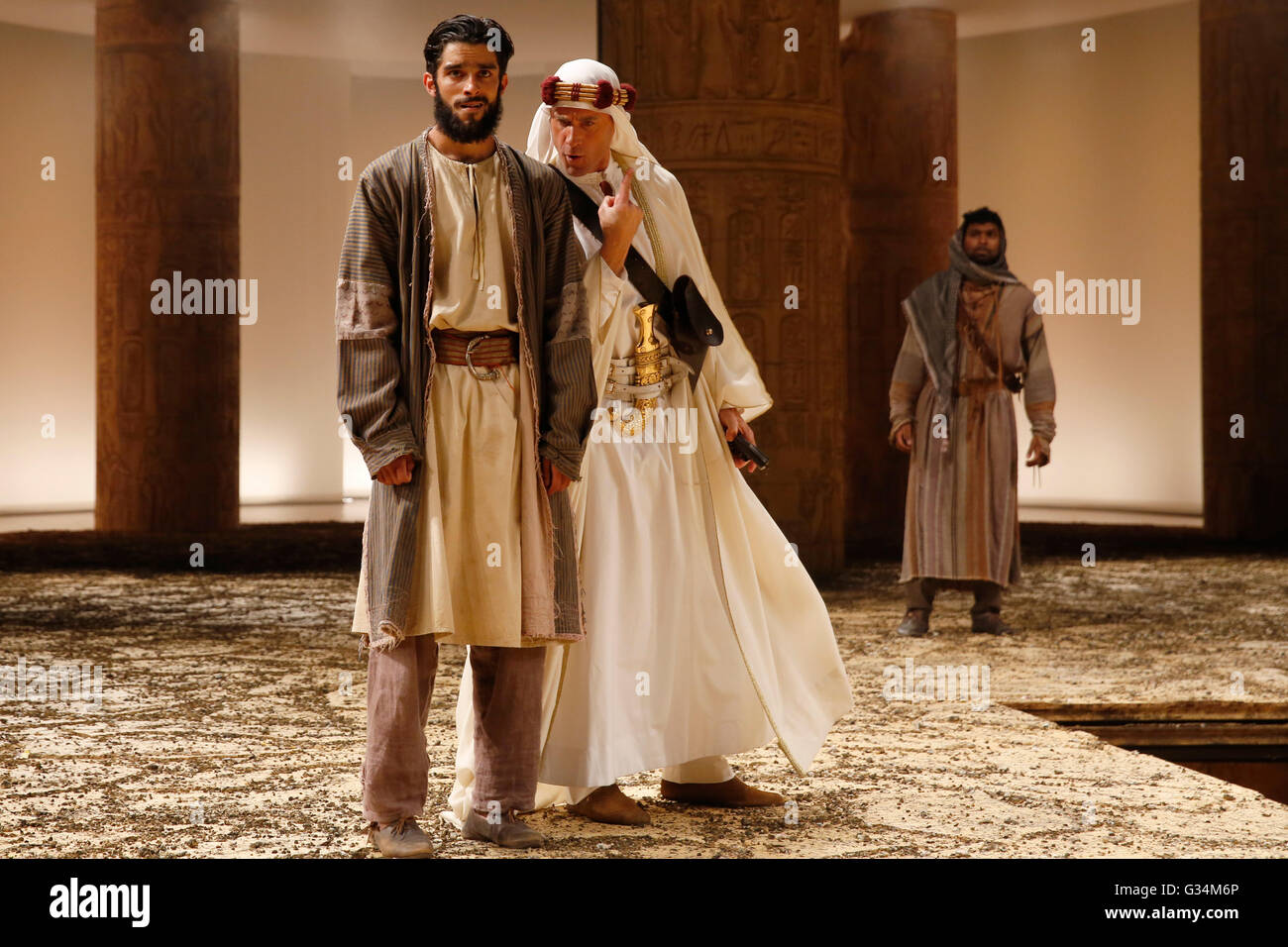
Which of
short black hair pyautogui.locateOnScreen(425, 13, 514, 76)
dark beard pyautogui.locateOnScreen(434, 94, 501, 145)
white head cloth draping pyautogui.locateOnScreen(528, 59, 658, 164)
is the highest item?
short black hair pyautogui.locateOnScreen(425, 13, 514, 76)

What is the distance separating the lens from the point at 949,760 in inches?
162

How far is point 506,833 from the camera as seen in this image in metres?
3.17

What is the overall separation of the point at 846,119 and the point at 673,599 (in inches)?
372

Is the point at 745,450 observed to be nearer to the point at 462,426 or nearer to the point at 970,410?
the point at 462,426

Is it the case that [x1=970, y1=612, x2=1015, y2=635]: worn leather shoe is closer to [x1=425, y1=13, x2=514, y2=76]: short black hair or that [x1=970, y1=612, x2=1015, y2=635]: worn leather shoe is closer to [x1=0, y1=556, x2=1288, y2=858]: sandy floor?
[x1=0, y1=556, x2=1288, y2=858]: sandy floor

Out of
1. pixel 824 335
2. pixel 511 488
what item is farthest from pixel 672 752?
pixel 824 335

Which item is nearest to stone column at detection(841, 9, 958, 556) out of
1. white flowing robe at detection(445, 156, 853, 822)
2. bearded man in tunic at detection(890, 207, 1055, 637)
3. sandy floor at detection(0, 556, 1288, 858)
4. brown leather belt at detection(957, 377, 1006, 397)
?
sandy floor at detection(0, 556, 1288, 858)

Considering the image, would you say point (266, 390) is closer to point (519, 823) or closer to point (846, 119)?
point (846, 119)

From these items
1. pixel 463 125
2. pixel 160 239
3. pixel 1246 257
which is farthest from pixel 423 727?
pixel 1246 257

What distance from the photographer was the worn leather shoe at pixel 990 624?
6684 mm

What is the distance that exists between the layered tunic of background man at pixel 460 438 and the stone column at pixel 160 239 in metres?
9.17

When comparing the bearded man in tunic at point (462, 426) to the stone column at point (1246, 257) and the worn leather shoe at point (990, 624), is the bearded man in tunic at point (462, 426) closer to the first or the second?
the worn leather shoe at point (990, 624)

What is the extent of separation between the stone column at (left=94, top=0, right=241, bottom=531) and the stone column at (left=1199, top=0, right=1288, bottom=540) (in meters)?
7.43

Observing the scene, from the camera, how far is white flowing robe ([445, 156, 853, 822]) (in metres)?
3.37
